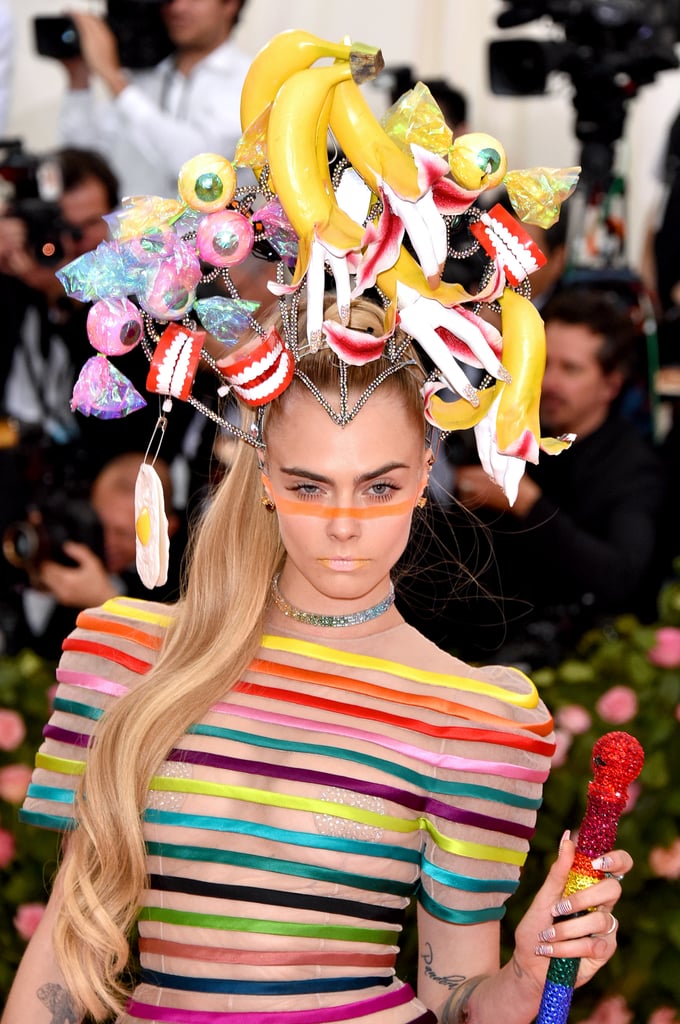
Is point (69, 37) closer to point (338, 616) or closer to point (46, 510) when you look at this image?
point (46, 510)

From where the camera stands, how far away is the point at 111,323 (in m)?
1.63

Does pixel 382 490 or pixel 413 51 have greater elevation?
pixel 413 51

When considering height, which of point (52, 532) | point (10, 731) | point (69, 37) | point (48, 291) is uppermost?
point (69, 37)

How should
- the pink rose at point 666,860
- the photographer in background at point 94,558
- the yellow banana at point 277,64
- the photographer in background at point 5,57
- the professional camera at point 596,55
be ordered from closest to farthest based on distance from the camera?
the yellow banana at point 277,64, the pink rose at point 666,860, the photographer in background at point 94,558, the professional camera at point 596,55, the photographer in background at point 5,57

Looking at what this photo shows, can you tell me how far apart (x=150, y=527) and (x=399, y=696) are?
1.14 ft

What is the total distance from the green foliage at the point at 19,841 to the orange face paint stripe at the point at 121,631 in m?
0.91

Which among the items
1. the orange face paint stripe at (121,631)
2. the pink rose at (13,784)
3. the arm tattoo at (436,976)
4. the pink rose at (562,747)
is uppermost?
the orange face paint stripe at (121,631)

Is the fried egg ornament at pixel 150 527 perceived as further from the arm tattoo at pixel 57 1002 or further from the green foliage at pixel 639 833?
the green foliage at pixel 639 833

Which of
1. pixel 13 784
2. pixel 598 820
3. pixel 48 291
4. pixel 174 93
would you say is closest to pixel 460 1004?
pixel 598 820

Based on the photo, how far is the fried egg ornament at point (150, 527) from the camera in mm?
1695

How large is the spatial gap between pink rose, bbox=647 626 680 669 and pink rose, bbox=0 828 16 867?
1.20 metres

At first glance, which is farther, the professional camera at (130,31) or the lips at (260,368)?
the professional camera at (130,31)

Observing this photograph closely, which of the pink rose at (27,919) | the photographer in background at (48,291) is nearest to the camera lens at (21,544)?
the photographer in background at (48,291)

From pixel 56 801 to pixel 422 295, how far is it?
2.41 feet
